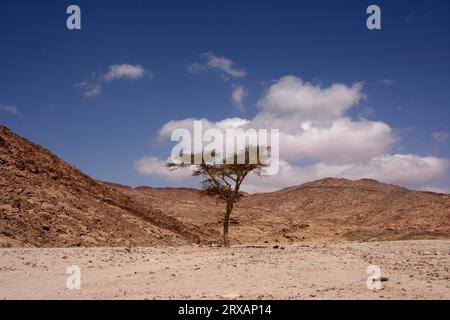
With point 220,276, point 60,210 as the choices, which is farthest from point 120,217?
point 220,276

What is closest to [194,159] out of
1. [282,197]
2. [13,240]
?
[13,240]

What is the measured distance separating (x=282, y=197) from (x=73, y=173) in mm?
52372

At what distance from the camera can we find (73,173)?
118ft

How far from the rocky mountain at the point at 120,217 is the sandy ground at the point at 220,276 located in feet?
25.5

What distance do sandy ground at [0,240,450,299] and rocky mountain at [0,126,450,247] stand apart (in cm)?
779

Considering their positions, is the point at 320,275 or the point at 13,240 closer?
the point at 320,275

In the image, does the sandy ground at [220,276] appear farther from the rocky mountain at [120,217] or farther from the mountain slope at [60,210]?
the rocky mountain at [120,217]

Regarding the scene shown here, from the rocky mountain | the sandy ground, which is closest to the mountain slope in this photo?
the rocky mountain

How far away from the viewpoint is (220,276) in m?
11.8

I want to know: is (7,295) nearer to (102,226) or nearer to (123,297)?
(123,297)

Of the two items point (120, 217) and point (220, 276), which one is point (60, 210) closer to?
point (120, 217)

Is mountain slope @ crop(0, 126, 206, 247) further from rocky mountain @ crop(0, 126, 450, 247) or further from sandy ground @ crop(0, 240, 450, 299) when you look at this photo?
sandy ground @ crop(0, 240, 450, 299)

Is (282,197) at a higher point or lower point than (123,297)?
higher

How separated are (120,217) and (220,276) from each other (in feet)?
65.6
